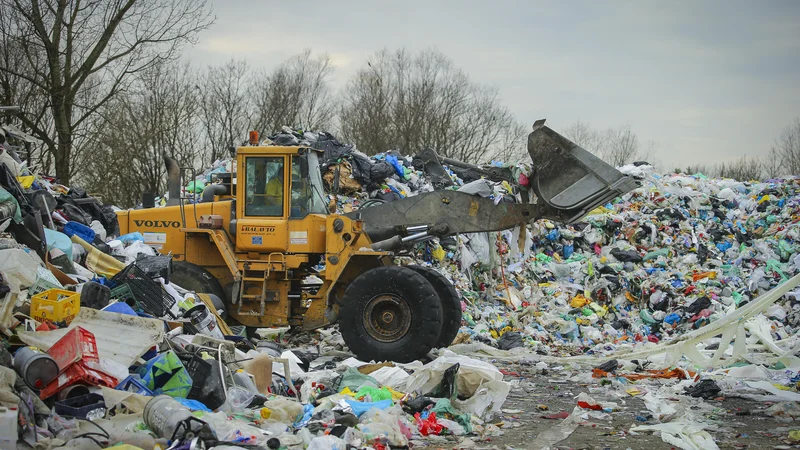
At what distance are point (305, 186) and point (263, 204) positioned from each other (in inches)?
21.2

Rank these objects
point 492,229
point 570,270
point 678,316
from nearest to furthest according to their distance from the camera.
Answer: point 492,229 → point 678,316 → point 570,270

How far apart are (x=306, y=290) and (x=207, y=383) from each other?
4.34 metres

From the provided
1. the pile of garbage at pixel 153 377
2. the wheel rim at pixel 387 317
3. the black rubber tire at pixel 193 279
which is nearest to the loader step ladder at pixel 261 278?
the black rubber tire at pixel 193 279

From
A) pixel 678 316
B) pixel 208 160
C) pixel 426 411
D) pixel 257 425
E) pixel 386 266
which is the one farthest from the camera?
pixel 208 160

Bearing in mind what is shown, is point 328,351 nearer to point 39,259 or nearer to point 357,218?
point 357,218

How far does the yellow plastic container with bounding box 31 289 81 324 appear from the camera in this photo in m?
6.16

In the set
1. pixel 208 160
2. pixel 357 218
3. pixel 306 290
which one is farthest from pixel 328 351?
pixel 208 160

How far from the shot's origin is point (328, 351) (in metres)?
9.71

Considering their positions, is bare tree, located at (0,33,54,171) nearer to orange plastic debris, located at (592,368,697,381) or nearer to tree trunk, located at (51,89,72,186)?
tree trunk, located at (51,89,72,186)

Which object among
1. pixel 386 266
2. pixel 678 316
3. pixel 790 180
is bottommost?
pixel 678 316

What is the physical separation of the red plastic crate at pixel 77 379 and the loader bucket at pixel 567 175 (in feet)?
18.7

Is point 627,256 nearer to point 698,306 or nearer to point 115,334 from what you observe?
point 698,306

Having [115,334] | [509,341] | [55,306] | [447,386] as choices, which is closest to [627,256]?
[509,341]

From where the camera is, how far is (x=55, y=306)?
6.18 metres
